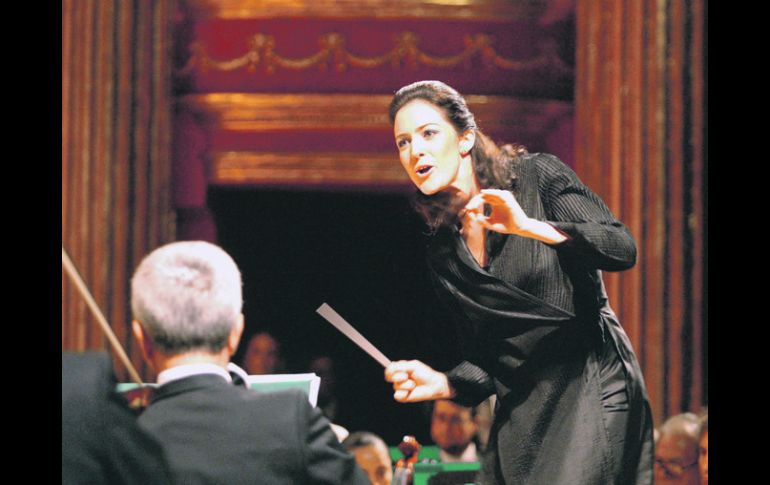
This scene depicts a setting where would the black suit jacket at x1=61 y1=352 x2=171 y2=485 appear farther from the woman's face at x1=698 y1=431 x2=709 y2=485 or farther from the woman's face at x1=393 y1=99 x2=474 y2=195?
the woman's face at x1=698 y1=431 x2=709 y2=485

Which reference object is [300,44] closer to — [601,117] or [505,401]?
[601,117]

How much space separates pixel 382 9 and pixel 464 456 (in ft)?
6.77

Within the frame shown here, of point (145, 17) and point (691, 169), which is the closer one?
point (691, 169)

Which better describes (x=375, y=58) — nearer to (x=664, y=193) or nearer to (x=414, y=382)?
(x=664, y=193)

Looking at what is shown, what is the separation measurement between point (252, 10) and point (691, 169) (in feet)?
6.86

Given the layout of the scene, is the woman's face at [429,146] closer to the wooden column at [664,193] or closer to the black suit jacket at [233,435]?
the black suit jacket at [233,435]

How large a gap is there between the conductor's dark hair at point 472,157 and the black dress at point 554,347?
32 mm

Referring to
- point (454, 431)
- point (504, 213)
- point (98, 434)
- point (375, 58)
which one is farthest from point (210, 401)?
point (375, 58)

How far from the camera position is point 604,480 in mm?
1885

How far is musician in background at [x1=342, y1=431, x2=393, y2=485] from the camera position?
3166mm

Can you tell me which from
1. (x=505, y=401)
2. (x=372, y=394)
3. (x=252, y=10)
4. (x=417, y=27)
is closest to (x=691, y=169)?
(x=417, y=27)

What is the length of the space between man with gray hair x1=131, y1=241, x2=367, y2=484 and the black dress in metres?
0.57

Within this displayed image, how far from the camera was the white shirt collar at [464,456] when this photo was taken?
379 cm

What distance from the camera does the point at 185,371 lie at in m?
1.43
